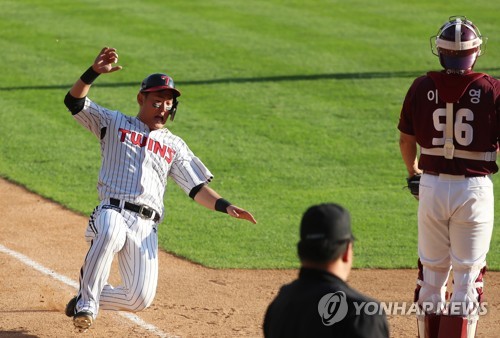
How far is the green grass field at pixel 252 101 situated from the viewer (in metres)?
9.78

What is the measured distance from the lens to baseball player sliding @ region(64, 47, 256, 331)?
21.0ft

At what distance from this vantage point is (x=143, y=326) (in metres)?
6.97

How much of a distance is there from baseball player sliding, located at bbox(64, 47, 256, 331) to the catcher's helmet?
1.58 meters

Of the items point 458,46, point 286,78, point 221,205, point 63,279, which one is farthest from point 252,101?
point 458,46

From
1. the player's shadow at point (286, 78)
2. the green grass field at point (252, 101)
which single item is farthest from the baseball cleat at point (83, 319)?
the player's shadow at point (286, 78)

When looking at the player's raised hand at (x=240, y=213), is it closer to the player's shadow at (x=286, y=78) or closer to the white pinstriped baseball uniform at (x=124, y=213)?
the white pinstriped baseball uniform at (x=124, y=213)

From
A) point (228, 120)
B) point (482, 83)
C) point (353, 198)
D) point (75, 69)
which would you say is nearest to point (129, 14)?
point (75, 69)

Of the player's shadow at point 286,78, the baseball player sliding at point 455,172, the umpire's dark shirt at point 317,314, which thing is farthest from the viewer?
the player's shadow at point 286,78

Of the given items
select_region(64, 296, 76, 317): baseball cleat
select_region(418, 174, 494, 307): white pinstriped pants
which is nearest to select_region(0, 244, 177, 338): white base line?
select_region(64, 296, 76, 317): baseball cleat

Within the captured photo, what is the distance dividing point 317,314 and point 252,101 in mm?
10219

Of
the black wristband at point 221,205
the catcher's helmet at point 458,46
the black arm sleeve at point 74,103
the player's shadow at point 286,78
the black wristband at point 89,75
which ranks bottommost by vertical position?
the black wristband at point 221,205

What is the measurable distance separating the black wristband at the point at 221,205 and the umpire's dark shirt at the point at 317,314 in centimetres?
304

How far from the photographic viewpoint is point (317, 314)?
11.6ft

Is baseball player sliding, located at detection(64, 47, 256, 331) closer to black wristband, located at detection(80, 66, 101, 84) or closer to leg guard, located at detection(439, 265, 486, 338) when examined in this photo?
black wristband, located at detection(80, 66, 101, 84)
